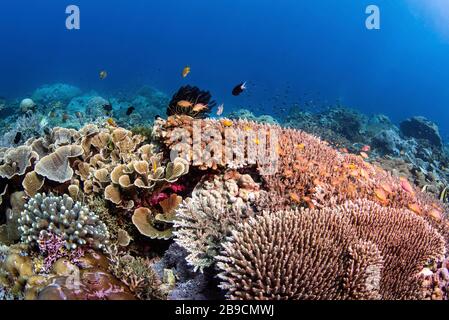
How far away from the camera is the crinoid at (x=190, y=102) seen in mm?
6863

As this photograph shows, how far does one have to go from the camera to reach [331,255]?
332 cm

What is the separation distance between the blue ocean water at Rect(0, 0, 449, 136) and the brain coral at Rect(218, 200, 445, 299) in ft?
376

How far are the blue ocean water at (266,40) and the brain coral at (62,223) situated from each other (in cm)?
11439

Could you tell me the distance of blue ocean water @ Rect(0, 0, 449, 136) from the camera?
119812mm

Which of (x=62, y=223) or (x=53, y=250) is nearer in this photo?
(x=53, y=250)

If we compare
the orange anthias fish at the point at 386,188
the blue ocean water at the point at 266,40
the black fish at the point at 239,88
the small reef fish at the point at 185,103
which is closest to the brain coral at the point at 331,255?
the orange anthias fish at the point at 386,188

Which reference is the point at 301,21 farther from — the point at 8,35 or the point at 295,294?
the point at 295,294

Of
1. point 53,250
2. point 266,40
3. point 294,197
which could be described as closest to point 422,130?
point 294,197

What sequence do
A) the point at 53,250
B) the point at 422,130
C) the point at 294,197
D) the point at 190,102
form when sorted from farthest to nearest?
1. the point at 422,130
2. the point at 190,102
3. the point at 294,197
4. the point at 53,250

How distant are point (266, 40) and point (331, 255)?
142778mm

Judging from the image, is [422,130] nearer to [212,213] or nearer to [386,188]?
[386,188]

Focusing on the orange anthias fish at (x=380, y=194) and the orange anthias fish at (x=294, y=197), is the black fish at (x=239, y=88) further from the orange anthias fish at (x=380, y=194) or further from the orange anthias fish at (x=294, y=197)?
the orange anthias fish at (x=380, y=194)

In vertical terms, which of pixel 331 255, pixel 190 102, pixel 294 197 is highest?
pixel 190 102

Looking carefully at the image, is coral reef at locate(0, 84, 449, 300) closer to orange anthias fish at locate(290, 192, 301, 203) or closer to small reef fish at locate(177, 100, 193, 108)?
orange anthias fish at locate(290, 192, 301, 203)
